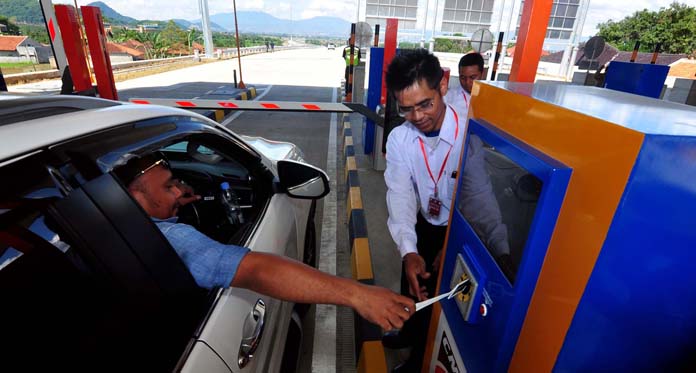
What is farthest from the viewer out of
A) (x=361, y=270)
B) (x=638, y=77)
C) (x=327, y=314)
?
(x=638, y=77)

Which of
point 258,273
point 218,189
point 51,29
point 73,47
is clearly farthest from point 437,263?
point 51,29

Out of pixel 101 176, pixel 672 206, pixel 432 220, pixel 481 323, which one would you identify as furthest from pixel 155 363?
pixel 432 220

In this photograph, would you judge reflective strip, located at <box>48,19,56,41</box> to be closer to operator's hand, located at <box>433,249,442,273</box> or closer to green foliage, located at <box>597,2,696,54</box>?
operator's hand, located at <box>433,249,442,273</box>

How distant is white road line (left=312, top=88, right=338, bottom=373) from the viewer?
233 cm

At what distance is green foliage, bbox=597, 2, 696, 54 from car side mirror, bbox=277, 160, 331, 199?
1224 inches

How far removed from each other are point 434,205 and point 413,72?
2.18ft

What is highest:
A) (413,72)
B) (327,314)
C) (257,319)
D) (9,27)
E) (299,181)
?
(413,72)

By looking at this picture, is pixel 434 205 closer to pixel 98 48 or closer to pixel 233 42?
pixel 98 48

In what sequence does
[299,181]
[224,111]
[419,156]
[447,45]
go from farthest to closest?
[447,45] → [224,111] → [299,181] → [419,156]

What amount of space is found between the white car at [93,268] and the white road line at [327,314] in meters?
1.08

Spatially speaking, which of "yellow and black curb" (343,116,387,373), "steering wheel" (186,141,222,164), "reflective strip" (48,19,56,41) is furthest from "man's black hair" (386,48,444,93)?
"reflective strip" (48,19,56,41)

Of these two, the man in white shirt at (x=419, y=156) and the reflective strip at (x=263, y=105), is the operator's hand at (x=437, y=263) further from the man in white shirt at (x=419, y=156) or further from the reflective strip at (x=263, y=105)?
the reflective strip at (x=263, y=105)

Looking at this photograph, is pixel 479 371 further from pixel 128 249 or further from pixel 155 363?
pixel 128 249

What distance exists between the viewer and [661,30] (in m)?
27.7
